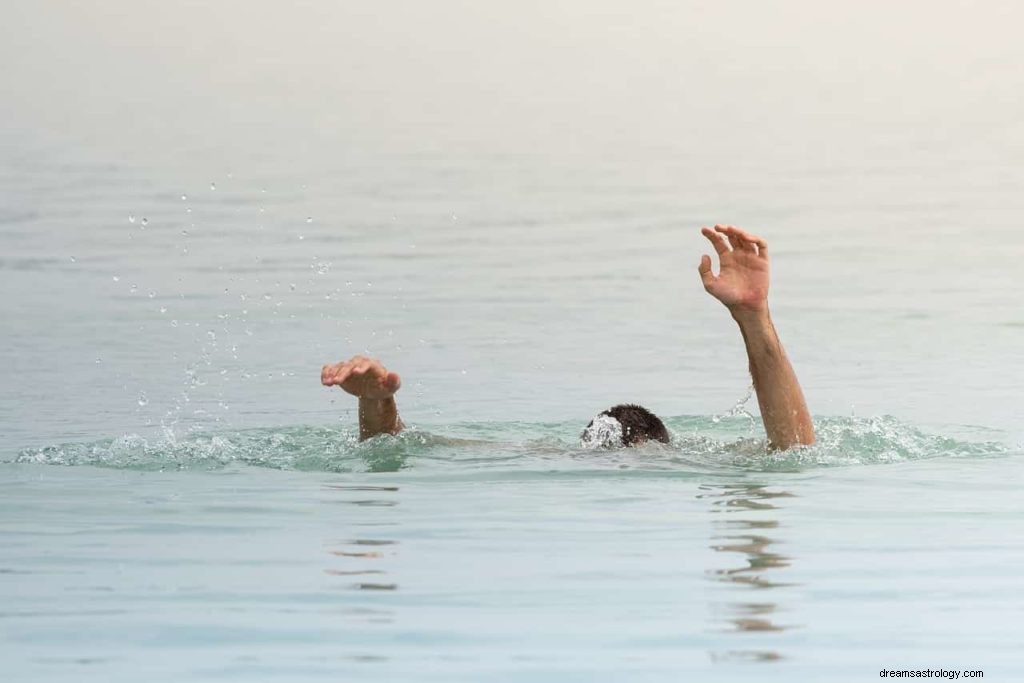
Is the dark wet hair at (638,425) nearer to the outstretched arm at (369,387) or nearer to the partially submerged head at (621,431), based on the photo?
the partially submerged head at (621,431)

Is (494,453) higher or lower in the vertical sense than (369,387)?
lower

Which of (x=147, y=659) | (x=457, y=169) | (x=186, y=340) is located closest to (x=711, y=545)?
(x=147, y=659)

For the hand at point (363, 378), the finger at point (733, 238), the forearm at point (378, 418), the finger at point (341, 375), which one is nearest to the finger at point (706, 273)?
the finger at point (733, 238)

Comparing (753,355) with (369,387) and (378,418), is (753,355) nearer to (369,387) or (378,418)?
(369,387)

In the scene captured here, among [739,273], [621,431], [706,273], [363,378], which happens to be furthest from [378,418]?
[739,273]

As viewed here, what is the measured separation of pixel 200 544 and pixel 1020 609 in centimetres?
299

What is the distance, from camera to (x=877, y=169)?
26953 mm

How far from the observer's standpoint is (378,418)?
10289 mm

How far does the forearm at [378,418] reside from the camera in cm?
1025

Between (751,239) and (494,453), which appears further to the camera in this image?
(494,453)

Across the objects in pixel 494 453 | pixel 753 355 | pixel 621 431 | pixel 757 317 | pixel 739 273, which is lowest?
pixel 494 453

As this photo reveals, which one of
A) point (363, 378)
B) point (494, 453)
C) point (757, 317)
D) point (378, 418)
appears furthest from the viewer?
point (378, 418)

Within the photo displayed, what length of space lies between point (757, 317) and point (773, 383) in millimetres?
317

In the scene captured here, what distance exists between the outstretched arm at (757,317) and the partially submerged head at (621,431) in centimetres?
79
